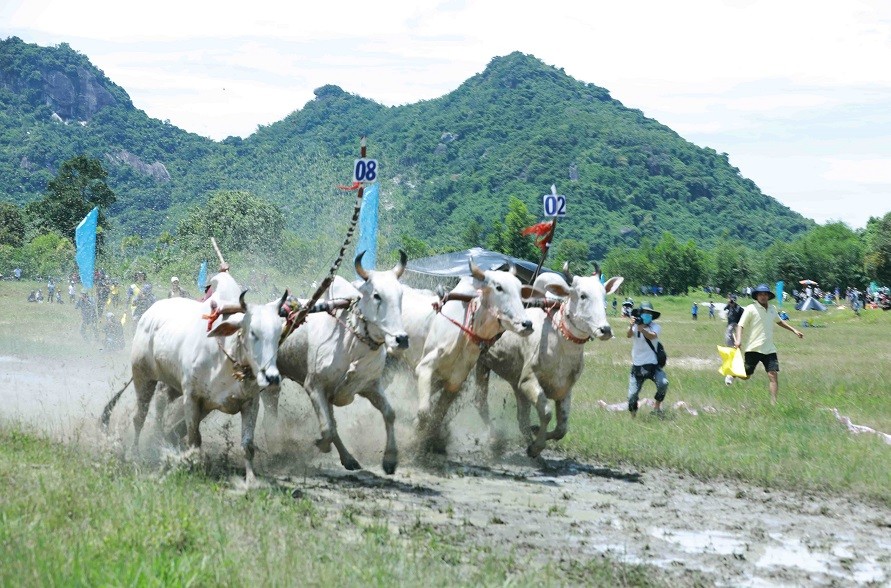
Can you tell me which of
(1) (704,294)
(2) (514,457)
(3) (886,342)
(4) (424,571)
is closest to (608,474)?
(2) (514,457)

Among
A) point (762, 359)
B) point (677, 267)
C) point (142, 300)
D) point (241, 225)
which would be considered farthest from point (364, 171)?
point (677, 267)

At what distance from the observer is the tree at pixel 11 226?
204 ft

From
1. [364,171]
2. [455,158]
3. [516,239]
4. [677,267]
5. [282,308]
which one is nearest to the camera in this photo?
[282,308]

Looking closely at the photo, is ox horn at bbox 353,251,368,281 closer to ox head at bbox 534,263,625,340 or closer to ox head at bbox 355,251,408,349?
ox head at bbox 355,251,408,349

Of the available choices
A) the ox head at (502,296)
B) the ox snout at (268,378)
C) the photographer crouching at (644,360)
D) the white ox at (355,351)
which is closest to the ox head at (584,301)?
the ox head at (502,296)

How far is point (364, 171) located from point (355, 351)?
1819mm

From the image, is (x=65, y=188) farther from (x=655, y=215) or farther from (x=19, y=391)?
(x=655, y=215)

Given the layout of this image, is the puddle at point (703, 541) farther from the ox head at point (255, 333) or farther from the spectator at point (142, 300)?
the spectator at point (142, 300)

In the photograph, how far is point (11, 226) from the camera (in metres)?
63.5

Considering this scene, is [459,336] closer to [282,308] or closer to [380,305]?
[380,305]

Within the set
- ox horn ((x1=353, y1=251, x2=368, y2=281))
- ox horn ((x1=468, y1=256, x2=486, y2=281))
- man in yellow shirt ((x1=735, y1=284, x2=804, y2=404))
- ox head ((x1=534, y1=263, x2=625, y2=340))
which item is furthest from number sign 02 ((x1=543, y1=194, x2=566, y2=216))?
man in yellow shirt ((x1=735, y1=284, x2=804, y2=404))

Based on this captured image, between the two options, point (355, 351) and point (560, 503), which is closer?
point (560, 503)

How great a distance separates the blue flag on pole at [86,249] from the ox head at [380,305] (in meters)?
13.6

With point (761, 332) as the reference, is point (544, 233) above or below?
above
